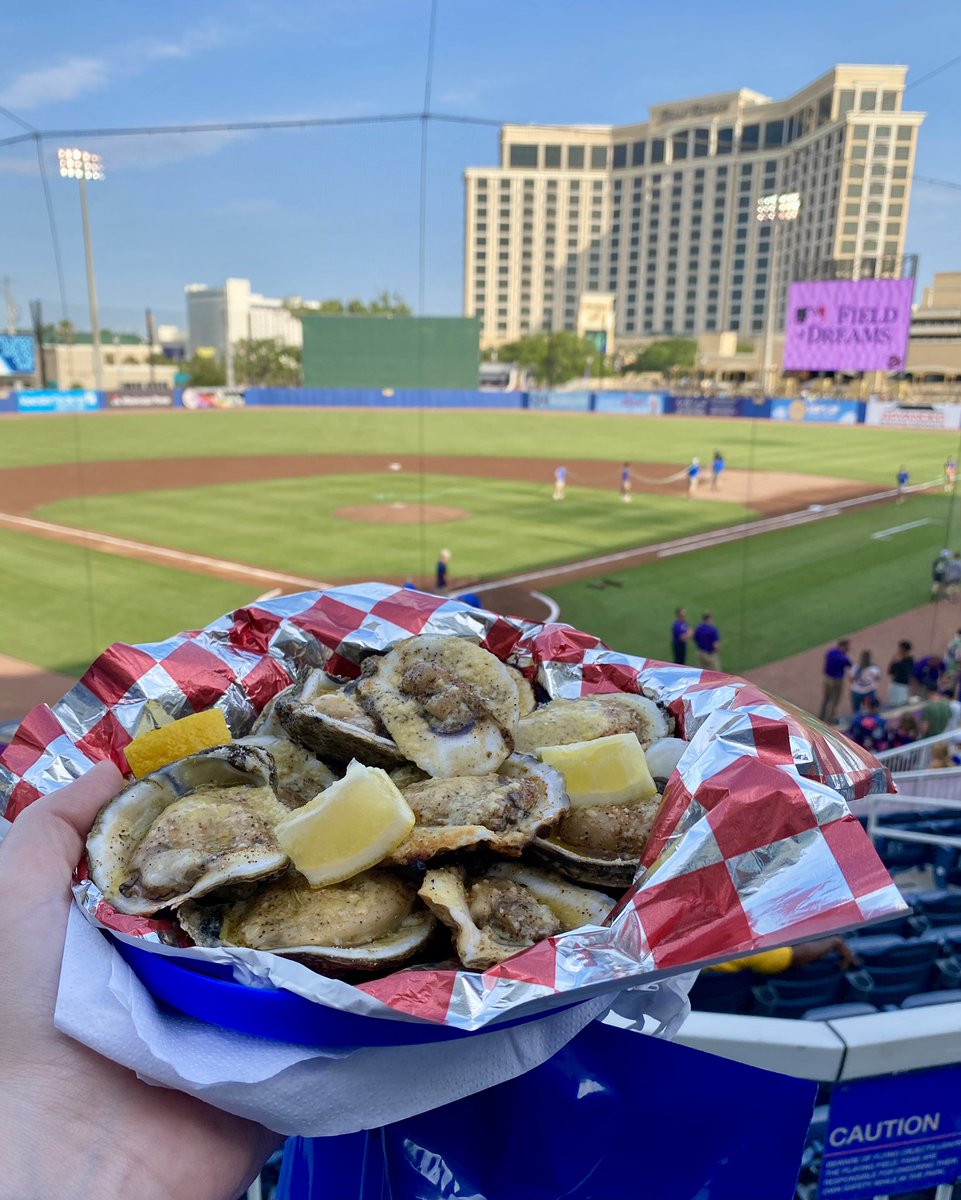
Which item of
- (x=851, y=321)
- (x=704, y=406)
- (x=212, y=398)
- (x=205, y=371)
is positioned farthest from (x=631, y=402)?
(x=851, y=321)

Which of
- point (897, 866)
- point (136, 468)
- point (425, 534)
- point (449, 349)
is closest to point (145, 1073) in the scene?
point (897, 866)

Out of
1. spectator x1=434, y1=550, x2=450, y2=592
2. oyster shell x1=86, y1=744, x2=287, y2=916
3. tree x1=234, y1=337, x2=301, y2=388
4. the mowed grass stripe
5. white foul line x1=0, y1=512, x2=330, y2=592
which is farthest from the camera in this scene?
tree x1=234, y1=337, x2=301, y2=388

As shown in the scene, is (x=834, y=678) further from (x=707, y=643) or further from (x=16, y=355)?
(x=16, y=355)

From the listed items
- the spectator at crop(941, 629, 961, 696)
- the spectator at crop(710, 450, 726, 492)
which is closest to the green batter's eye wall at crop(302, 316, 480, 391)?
the spectator at crop(710, 450, 726, 492)

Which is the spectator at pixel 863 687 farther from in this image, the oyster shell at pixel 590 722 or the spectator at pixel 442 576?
the oyster shell at pixel 590 722

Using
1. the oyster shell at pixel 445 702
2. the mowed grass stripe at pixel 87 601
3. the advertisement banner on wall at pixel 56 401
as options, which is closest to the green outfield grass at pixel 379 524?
the mowed grass stripe at pixel 87 601

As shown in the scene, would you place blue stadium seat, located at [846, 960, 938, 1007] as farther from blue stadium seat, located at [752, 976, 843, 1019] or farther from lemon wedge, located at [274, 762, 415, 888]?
lemon wedge, located at [274, 762, 415, 888]

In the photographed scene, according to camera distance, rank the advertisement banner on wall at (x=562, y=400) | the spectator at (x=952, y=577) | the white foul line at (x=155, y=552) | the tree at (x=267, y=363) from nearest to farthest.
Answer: the spectator at (x=952, y=577) < the white foul line at (x=155, y=552) < the tree at (x=267, y=363) < the advertisement banner on wall at (x=562, y=400)
